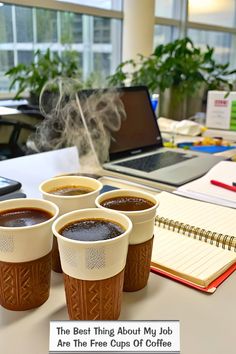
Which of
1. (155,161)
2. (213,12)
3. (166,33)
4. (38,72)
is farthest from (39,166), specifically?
(213,12)

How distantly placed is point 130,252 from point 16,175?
0.69m

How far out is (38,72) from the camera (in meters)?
2.07

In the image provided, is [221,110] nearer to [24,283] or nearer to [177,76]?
[177,76]

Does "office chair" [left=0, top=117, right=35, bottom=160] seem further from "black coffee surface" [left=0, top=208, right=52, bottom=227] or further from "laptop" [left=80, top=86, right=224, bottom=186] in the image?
"black coffee surface" [left=0, top=208, right=52, bottom=227]

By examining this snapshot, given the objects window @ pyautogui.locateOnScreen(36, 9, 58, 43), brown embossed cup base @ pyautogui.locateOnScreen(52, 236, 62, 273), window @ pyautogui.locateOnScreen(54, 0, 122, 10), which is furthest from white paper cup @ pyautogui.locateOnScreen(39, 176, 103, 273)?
window @ pyautogui.locateOnScreen(54, 0, 122, 10)

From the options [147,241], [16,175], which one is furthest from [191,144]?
[147,241]

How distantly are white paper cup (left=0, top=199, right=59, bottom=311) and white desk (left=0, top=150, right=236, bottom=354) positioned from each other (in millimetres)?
20

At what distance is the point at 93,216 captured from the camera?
0.54 metres

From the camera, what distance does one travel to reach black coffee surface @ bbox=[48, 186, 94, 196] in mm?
643

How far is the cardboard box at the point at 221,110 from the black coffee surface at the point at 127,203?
1421 mm

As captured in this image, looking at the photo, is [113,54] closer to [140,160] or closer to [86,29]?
[86,29]

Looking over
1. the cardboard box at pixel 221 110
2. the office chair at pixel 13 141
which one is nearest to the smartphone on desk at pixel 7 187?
the office chair at pixel 13 141

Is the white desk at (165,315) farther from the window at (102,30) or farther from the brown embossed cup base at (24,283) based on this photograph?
the window at (102,30)

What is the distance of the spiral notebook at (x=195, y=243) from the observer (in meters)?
0.61
